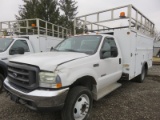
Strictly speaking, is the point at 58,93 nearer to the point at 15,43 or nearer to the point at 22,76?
the point at 22,76

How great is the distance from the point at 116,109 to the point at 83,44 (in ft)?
6.34

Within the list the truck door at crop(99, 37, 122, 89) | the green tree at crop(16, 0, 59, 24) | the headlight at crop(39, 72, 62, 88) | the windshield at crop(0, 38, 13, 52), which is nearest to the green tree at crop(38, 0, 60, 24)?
the green tree at crop(16, 0, 59, 24)

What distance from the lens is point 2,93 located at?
5.06m

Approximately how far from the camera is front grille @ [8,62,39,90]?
9.03ft

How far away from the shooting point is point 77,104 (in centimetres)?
312

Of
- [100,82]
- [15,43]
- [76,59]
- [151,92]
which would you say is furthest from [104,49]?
[15,43]

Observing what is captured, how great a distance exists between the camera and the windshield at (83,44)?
3.91m

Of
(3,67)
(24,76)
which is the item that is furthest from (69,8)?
(24,76)

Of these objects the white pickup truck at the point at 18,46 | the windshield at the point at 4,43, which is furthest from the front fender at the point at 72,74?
the windshield at the point at 4,43

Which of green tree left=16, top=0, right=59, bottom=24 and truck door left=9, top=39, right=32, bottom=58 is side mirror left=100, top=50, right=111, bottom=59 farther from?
green tree left=16, top=0, right=59, bottom=24

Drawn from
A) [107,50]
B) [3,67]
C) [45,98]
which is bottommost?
[45,98]

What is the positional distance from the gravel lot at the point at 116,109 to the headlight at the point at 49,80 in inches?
46.1

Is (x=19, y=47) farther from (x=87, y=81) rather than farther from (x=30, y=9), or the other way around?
(x=30, y=9)

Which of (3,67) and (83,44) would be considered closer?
Result: (83,44)
